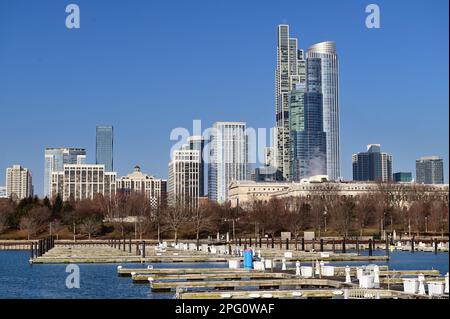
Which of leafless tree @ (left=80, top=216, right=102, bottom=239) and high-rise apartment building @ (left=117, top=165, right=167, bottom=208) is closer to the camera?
leafless tree @ (left=80, top=216, right=102, bottom=239)

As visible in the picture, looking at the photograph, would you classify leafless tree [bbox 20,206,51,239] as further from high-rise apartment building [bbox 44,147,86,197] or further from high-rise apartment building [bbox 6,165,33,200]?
high-rise apartment building [bbox 6,165,33,200]

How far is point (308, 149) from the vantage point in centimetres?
7175

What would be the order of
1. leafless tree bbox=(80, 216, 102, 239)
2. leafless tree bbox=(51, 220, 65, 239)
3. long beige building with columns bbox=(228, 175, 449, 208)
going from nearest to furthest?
long beige building with columns bbox=(228, 175, 449, 208) < leafless tree bbox=(80, 216, 102, 239) < leafless tree bbox=(51, 220, 65, 239)

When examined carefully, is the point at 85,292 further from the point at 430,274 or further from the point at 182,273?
the point at 430,274

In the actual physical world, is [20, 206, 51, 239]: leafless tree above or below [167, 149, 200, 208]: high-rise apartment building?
below

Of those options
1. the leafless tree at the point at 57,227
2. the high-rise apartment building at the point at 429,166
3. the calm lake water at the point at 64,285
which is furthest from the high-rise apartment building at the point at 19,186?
the high-rise apartment building at the point at 429,166

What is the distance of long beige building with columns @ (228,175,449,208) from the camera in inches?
2302

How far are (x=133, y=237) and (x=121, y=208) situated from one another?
14585 mm

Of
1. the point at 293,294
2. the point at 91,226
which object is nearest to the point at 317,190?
the point at 91,226

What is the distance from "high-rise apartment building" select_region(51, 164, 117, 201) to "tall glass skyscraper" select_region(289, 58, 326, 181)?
112 feet

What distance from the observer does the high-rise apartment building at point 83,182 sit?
105188 millimetres

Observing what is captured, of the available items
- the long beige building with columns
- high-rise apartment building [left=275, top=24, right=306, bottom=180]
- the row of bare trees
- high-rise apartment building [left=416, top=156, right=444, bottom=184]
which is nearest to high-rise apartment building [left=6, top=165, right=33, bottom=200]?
the row of bare trees
